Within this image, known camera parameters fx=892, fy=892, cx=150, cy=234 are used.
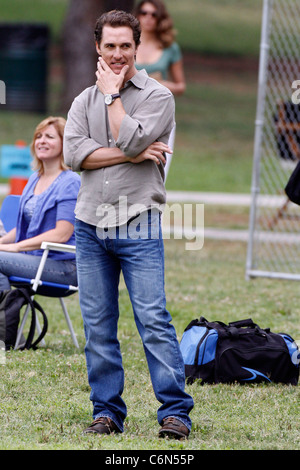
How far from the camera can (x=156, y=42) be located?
769 cm

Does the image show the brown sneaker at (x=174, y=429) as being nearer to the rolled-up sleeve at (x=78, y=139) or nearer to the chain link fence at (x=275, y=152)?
the rolled-up sleeve at (x=78, y=139)

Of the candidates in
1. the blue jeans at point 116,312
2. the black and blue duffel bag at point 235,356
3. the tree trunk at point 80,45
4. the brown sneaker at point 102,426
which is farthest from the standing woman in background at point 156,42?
the tree trunk at point 80,45

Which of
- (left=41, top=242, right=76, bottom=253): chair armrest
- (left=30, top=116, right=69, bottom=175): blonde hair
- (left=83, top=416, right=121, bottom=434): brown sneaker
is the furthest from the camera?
(left=30, top=116, right=69, bottom=175): blonde hair

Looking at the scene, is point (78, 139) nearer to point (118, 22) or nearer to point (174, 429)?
point (118, 22)

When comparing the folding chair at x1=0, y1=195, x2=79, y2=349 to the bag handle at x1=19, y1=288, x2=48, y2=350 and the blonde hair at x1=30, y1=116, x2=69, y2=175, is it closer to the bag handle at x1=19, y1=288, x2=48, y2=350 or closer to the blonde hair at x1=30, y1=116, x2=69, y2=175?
the bag handle at x1=19, y1=288, x2=48, y2=350

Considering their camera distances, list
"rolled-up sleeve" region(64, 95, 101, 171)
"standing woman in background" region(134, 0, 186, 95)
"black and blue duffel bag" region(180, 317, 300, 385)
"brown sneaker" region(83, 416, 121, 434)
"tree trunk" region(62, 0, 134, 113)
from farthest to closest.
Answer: "tree trunk" region(62, 0, 134, 113), "standing woman in background" region(134, 0, 186, 95), "black and blue duffel bag" region(180, 317, 300, 385), "brown sneaker" region(83, 416, 121, 434), "rolled-up sleeve" region(64, 95, 101, 171)

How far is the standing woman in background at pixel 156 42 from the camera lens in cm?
738

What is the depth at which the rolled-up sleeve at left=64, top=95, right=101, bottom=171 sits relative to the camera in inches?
152

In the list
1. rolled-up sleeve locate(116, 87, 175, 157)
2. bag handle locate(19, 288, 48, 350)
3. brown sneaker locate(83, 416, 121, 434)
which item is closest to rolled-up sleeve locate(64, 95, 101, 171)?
rolled-up sleeve locate(116, 87, 175, 157)

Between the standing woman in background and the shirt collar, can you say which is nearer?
the shirt collar

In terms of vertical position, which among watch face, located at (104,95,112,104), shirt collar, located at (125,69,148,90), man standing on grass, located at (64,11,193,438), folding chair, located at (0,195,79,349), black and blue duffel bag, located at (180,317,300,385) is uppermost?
shirt collar, located at (125,69,148,90)

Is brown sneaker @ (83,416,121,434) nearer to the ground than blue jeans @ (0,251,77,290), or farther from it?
Result: nearer to the ground

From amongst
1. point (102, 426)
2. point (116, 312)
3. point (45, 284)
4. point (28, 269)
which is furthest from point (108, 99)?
point (28, 269)

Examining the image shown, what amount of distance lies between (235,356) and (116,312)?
4.56ft
